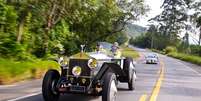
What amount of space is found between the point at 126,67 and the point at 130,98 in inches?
65.0

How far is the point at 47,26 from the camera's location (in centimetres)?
3344

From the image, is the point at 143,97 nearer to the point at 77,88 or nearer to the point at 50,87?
the point at 77,88

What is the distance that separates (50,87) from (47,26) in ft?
69.6

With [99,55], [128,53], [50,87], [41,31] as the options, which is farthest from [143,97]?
[128,53]

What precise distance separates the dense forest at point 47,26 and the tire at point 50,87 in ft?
39.6

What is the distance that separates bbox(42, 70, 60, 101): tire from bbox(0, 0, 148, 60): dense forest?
1208 cm

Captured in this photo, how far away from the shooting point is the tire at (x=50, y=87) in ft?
40.8

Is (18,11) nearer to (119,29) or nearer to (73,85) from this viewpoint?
(73,85)

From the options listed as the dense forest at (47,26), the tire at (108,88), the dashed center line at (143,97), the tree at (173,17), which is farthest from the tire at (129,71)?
the tree at (173,17)

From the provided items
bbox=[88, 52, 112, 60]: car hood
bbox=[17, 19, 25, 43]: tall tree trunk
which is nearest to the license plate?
bbox=[88, 52, 112, 60]: car hood

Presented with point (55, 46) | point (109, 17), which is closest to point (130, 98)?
point (55, 46)

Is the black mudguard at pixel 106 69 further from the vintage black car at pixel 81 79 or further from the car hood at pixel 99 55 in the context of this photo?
the car hood at pixel 99 55

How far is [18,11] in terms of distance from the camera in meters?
29.0

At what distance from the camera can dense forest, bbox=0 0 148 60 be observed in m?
26.5
